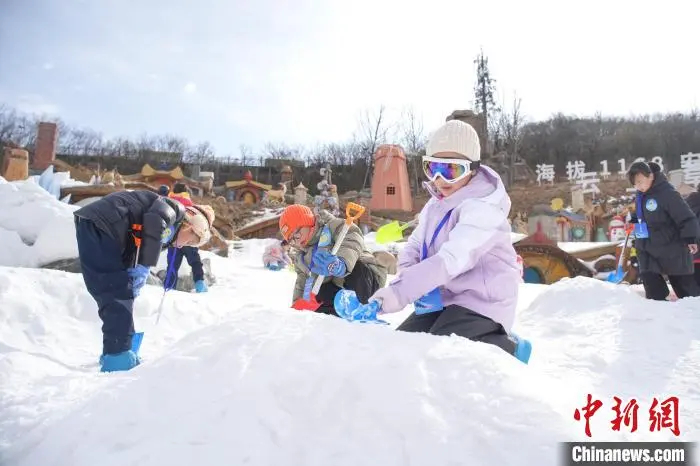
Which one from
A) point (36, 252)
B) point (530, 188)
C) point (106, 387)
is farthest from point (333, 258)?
point (530, 188)

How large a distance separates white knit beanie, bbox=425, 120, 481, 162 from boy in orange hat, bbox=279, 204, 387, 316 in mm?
1481

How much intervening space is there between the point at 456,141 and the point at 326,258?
1.57 metres

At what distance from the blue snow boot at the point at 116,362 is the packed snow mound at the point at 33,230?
3.48 meters

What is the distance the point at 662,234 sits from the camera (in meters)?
3.99

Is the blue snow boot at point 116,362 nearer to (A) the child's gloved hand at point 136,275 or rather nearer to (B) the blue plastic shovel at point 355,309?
(A) the child's gloved hand at point 136,275

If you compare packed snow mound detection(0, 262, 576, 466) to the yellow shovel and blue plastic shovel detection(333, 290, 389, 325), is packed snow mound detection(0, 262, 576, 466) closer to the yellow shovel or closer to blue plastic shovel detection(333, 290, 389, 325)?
blue plastic shovel detection(333, 290, 389, 325)

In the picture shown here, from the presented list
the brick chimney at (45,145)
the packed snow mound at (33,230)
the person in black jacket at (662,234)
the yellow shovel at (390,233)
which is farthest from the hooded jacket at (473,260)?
the brick chimney at (45,145)

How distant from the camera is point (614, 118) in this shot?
122 feet

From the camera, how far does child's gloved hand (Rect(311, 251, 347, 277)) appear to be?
11.2ft

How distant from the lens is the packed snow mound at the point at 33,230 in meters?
5.13

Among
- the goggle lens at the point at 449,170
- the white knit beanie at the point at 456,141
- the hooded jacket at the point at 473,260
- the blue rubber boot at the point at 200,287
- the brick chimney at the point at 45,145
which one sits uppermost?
the brick chimney at the point at 45,145

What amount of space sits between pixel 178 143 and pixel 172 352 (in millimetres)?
35815

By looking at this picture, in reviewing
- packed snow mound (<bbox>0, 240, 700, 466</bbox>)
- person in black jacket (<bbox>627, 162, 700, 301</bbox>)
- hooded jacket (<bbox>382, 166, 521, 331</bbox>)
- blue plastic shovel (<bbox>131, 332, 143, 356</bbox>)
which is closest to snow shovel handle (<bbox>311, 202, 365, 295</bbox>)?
→ blue plastic shovel (<bbox>131, 332, 143, 356</bbox>)

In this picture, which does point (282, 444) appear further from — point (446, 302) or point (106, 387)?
point (446, 302)
